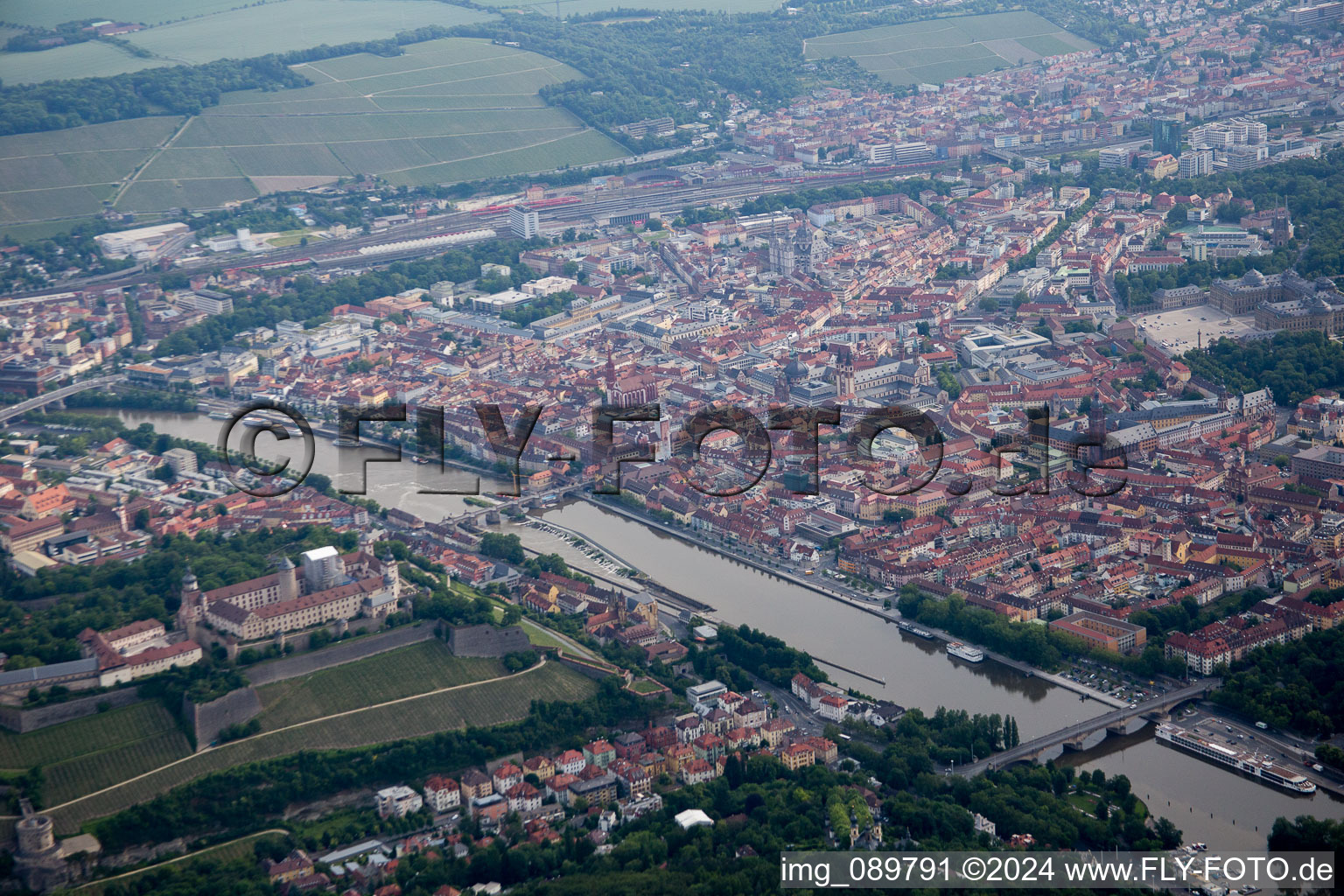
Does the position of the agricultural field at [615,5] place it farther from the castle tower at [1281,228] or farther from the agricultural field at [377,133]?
the castle tower at [1281,228]

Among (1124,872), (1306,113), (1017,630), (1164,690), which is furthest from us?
(1306,113)

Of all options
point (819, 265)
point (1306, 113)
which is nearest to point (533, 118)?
point (819, 265)

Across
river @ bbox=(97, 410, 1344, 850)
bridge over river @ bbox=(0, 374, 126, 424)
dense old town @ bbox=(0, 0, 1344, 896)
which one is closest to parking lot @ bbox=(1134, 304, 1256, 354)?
dense old town @ bbox=(0, 0, 1344, 896)

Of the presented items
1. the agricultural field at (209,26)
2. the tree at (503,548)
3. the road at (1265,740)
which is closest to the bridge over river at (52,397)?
the tree at (503,548)

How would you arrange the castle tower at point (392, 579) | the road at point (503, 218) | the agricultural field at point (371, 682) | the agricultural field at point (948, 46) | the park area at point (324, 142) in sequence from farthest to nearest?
1. the agricultural field at point (948, 46)
2. the park area at point (324, 142)
3. the road at point (503, 218)
4. the castle tower at point (392, 579)
5. the agricultural field at point (371, 682)

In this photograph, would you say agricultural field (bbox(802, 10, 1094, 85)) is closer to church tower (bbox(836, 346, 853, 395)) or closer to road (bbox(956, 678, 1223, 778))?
church tower (bbox(836, 346, 853, 395))

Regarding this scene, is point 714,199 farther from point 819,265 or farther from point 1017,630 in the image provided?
point 1017,630

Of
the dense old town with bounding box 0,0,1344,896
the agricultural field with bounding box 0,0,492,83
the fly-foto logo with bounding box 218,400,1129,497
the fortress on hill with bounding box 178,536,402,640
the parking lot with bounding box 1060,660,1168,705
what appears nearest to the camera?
the dense old town with bounding box 0,0,1344,896
